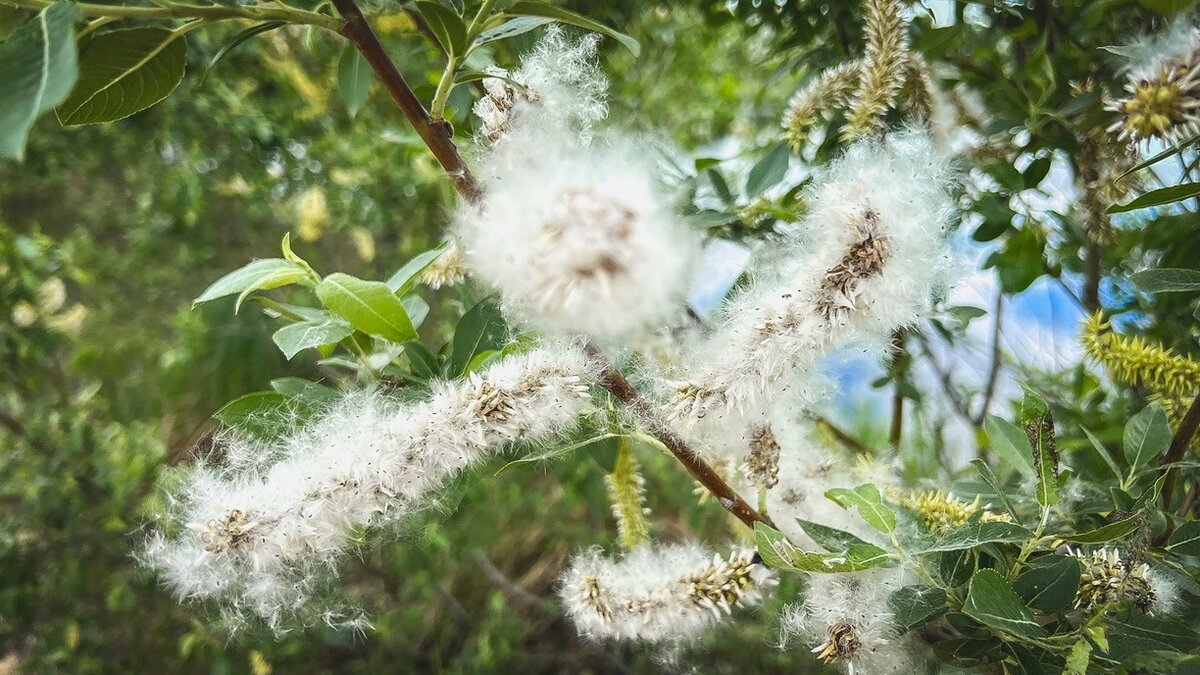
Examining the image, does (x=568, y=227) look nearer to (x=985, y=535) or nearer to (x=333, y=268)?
(x=985, y=535)

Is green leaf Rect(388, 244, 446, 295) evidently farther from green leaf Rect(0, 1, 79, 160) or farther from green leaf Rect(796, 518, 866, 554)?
green leaf Rect(796, 518, 866, 554)

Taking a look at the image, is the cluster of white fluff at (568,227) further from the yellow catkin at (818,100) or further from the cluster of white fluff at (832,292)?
the yellow catkin at (818,100)

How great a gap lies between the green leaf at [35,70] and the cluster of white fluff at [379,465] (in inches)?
9.2

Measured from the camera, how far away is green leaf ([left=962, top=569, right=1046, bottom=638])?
1.34ft

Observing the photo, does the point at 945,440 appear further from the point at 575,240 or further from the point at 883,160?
the point at 575,240

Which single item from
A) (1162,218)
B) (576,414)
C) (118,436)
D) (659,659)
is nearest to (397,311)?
(576,414)

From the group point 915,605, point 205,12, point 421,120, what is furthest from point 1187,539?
point 205,12

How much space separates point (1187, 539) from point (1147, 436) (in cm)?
8

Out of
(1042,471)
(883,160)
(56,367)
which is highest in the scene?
(883,160)

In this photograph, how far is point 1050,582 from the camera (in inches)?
17.4

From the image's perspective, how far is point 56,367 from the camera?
1350mm

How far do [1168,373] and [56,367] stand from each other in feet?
5.34

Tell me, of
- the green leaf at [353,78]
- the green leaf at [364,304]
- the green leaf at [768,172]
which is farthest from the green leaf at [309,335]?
the green leaf at [768,172]

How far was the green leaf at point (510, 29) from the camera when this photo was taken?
501 mm
